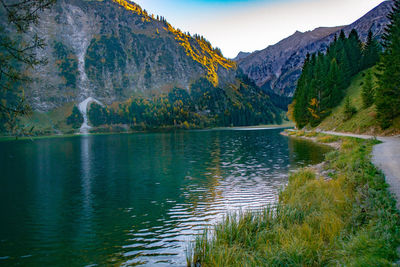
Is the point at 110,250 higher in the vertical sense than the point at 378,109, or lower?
lower

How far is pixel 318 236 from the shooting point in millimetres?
11570

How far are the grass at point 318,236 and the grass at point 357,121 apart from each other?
4149cm

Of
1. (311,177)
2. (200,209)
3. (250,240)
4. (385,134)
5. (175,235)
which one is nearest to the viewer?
(250,240)

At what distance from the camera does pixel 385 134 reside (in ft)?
159

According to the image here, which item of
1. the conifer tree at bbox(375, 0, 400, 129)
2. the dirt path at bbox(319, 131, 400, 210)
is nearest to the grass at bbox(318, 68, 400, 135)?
the conifer tree at bbox(375, 0, 400, 129)

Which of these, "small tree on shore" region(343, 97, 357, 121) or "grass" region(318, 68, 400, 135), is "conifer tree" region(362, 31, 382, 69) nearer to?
"grass" region(318, 68, 400, 135)

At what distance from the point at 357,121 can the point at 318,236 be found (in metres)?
60.0

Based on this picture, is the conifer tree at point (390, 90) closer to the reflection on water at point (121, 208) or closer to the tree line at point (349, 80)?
the tree line at point (349, 80)

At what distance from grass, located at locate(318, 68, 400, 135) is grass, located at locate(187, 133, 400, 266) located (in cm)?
4149

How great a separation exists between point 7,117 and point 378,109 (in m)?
55.3

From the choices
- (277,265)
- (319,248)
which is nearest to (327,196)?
(319,248)

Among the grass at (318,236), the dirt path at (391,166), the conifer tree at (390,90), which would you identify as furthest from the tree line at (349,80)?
the grass at (318,236)

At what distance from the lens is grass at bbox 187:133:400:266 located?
28.3 ft

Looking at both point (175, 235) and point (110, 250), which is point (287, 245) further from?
point (110, 250)
